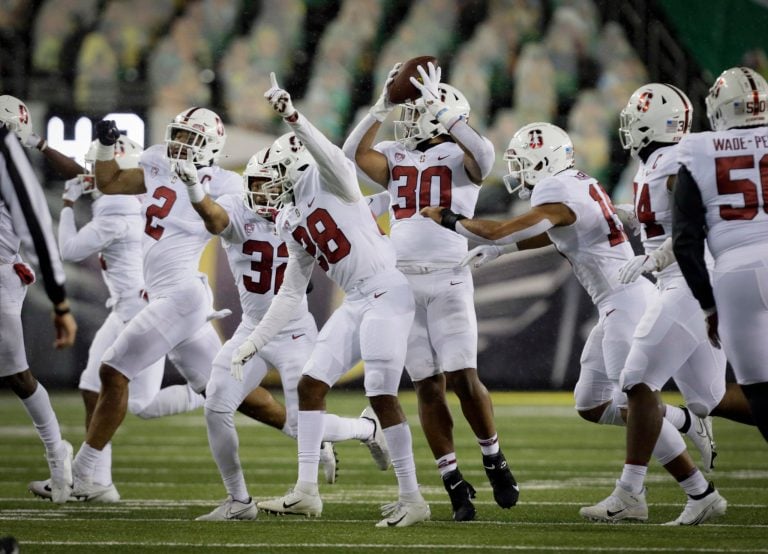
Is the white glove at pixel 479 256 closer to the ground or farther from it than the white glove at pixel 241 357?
farther from it

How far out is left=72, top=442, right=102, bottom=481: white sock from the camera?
5859 mm

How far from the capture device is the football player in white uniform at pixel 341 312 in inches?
197

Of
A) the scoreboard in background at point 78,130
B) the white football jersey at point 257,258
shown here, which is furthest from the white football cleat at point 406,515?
the scoreboard in background at point 78,130

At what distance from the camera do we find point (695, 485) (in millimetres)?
4977

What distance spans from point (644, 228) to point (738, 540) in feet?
4.38

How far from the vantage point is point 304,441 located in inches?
203

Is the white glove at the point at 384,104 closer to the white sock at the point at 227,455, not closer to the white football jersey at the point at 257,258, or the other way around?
the white football jersey at the point at 257,258

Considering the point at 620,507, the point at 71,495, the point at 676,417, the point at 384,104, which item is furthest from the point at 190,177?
the point at 676,417

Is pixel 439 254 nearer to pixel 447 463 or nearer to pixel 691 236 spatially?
pixel 447 463

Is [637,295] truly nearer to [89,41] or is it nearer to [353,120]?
[353,120]

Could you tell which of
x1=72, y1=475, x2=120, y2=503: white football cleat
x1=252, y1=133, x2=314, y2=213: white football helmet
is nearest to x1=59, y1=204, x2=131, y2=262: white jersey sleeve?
x1=72, y1=475, x2=120, y2=503: white football cleat

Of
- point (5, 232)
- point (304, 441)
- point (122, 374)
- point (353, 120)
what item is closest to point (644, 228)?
point (304, 441)

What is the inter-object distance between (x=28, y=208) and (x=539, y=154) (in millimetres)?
2207

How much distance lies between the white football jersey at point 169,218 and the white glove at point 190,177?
793 mm
